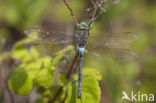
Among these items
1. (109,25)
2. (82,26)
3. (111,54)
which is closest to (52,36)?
(82,26)

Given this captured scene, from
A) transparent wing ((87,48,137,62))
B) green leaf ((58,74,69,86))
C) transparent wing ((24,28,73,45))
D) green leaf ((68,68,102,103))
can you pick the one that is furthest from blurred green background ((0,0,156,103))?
green leaf ((68,68,102,103))

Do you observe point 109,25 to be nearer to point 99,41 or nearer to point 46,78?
point 99,41

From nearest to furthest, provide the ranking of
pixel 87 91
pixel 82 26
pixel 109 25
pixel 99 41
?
1. pixel 87 91
2. pixel 82 26
3. pixel 99 41
4. pixel 109 25

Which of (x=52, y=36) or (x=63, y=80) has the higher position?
(x=52, y=36)

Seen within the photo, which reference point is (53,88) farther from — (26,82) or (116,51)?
(116,51)

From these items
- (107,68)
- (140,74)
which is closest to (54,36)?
(107,68)

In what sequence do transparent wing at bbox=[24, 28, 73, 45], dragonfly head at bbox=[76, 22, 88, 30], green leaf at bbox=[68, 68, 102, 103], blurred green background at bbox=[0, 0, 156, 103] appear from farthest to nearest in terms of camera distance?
blurred green background at bbox=[0, 0, 156, 103] < transparent wing at bbox=[24, 28, 73, 45] < dragonfly head at bbox=[76, 22, 88, 30] < green leaf at bbox=[68, 68, 102, 103]

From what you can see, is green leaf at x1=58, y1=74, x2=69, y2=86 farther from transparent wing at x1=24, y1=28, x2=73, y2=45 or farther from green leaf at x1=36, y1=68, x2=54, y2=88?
transparent wing at x1=24, y1=28, x2=73, y2=45
